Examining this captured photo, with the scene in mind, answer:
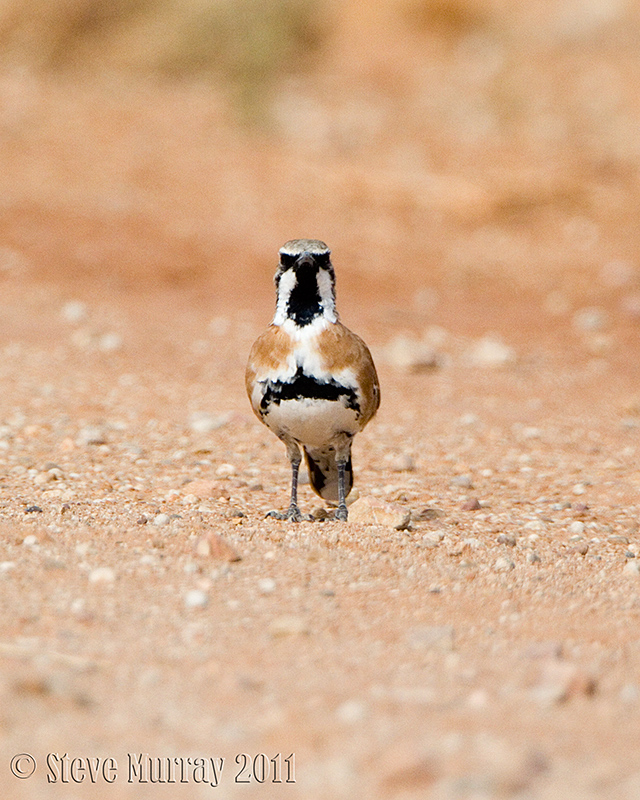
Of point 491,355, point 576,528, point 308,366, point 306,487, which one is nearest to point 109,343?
point 491,355

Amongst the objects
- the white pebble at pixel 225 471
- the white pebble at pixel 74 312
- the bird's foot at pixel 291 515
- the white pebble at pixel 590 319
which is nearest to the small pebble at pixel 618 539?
the bird's foot at pixel 291 515

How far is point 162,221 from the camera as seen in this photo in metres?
12.6

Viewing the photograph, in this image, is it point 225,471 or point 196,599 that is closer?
point 196,599

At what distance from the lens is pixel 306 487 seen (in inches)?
254

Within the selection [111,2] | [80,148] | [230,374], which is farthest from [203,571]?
[111,2]

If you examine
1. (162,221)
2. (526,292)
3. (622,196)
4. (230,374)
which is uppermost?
(622,196)

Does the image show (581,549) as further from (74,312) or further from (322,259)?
(74,312)

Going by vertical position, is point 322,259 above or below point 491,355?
below

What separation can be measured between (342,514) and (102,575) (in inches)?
61.6

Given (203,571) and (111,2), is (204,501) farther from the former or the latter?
(111,2)

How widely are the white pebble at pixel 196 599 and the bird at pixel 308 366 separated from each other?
127cm

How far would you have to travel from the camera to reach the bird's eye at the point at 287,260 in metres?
5.17

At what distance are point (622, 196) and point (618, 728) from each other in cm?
1176

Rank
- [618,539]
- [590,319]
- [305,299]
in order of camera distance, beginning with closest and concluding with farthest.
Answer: [305,299], [618,539], [590,319]
